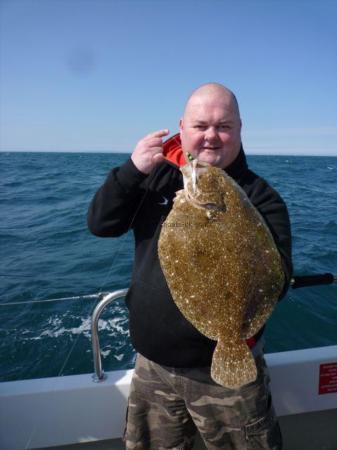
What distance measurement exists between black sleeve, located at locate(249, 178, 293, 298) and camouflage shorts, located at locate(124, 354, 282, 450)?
2.72 ft

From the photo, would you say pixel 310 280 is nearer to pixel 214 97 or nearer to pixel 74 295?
pixel 214 97

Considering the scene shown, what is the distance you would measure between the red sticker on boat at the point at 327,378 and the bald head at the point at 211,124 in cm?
224

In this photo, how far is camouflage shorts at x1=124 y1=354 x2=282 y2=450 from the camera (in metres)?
2.40

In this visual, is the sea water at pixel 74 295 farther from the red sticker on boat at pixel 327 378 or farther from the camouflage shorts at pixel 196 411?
the red sticker on boat at pixel 327 378

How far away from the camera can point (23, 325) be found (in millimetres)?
6633

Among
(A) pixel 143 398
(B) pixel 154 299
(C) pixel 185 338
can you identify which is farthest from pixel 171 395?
(B) pixel 154 299

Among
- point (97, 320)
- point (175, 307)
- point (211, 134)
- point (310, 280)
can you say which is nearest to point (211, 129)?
point (211, 134)

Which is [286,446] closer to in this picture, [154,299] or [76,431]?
[76,431]

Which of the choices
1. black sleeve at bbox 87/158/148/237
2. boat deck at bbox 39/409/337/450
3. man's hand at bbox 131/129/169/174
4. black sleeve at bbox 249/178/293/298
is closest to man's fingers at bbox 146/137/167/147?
man's hand at bbox 131/129/169/174

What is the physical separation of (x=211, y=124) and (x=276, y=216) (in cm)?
69

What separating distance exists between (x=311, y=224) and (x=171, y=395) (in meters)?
13.1

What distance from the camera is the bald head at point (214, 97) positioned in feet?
7.49

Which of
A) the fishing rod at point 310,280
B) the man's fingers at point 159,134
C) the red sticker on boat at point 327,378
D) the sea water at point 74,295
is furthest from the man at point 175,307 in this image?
the red sticker on boat at point 327,378

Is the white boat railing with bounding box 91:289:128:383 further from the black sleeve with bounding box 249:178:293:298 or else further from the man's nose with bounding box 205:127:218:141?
the man's nose with bounding box 205:127:218:141
